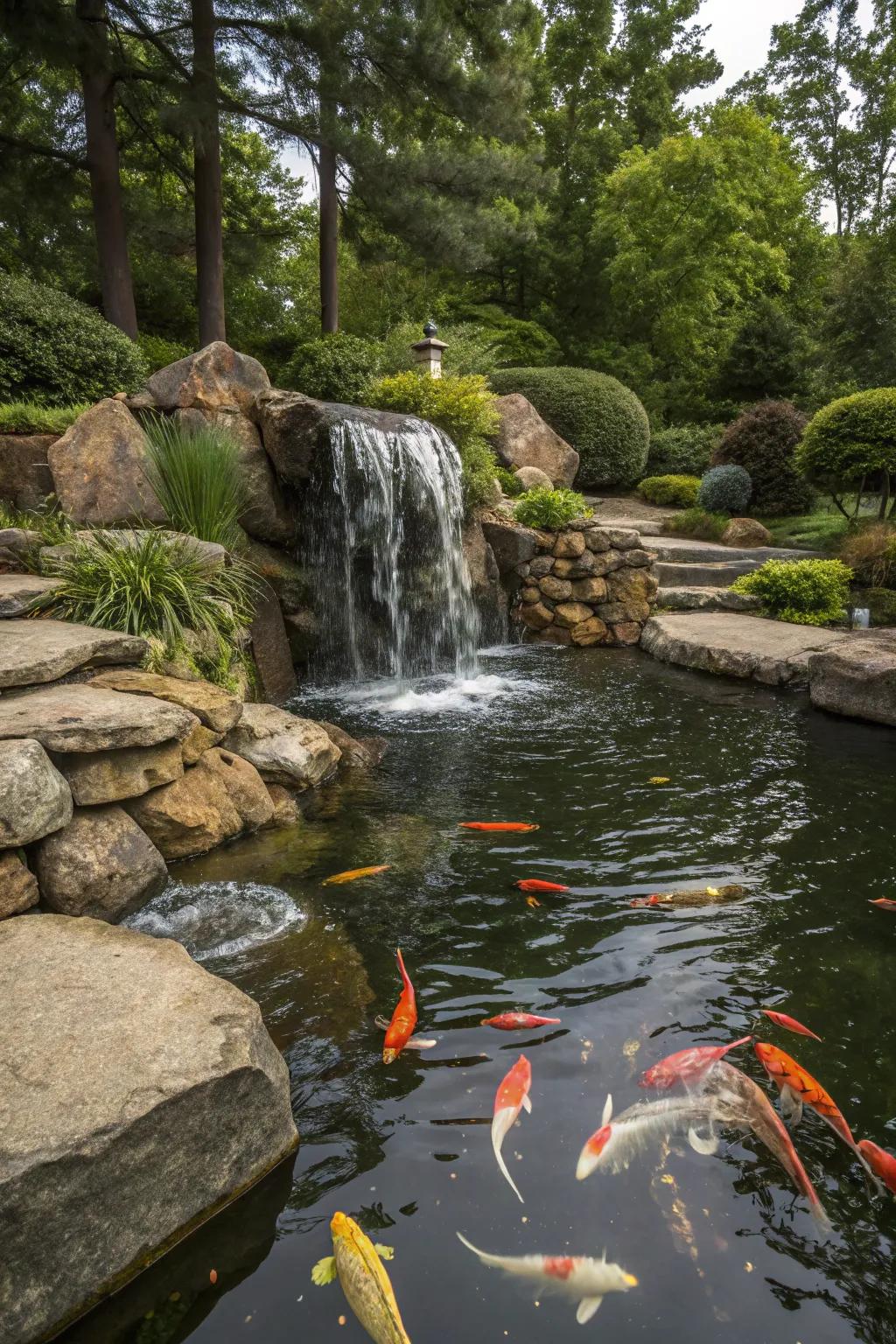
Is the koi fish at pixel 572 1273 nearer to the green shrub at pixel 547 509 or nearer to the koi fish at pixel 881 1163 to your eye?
the koi fish at pixel 881 1163

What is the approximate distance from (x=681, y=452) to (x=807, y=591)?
9481 mm

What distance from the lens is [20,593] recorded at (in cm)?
472

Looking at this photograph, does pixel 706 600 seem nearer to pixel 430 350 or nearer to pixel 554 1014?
pixel 430 350

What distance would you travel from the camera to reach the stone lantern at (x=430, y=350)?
11.5 m

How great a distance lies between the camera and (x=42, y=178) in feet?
43.4

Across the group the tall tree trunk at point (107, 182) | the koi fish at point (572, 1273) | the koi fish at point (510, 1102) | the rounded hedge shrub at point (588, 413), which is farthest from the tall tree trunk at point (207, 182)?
the koi fish at point (572, 1273)

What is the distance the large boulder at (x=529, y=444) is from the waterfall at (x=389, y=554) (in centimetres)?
603

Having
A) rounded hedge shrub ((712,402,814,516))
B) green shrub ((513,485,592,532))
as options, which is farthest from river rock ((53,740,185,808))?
rounded hedge shrub ((712,402,814,516))

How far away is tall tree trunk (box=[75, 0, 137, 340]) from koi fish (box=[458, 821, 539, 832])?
9952 mm

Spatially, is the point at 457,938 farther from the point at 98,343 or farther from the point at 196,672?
the point at 98,343

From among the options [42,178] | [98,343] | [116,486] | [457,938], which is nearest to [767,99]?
[42,178]

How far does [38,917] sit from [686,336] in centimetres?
2146

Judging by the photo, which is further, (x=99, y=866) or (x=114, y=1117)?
(x=99, y=866)

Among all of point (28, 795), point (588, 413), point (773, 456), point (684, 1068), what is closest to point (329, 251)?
point (588, 413)
